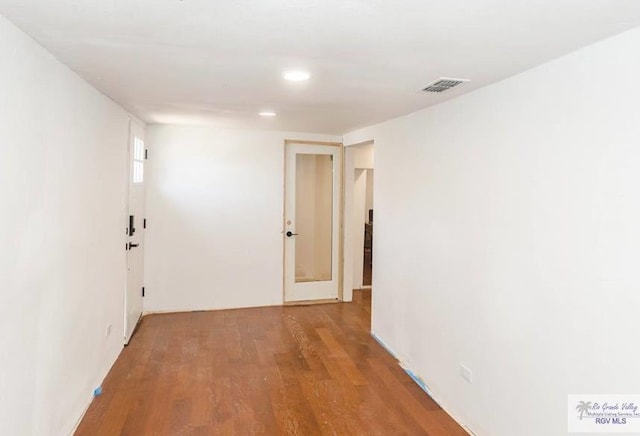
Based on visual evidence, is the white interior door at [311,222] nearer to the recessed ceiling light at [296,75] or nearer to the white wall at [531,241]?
the white wall at [531,241]

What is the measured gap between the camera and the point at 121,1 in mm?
1472

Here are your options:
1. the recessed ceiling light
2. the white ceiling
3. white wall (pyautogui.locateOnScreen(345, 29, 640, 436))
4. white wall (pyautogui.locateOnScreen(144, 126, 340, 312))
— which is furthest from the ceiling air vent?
white wall (pyautogui.locateOnScreen(144, 126, 340, 312))

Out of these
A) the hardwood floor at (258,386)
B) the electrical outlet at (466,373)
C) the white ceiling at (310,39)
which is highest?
the white ceiling at (310,39)

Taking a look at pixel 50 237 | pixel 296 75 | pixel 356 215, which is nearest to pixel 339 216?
pixel 356 215

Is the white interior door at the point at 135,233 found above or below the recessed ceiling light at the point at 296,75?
below

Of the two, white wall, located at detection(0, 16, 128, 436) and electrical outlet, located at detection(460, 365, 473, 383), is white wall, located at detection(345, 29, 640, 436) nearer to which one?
electrical outlet, located at detection(460, 365, 473, 383)

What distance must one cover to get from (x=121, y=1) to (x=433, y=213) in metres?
2.58

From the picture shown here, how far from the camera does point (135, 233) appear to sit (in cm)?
445

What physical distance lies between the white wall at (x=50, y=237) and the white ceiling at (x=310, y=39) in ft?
0.78

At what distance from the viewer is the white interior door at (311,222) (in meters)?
5.52

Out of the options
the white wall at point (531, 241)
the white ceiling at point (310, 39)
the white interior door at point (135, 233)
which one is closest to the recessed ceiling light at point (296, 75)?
the white ceiling at point (310, 39)

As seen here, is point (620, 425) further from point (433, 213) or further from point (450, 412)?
point (433, 213)

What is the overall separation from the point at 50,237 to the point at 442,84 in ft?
8.16

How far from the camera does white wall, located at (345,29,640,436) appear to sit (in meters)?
1.74
